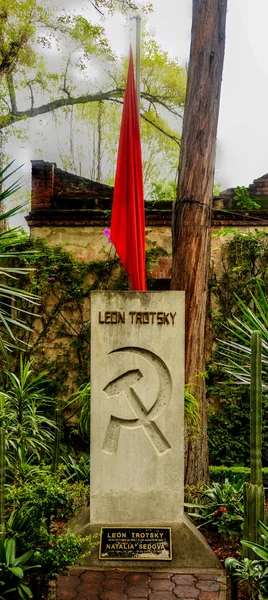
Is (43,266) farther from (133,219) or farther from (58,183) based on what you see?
(133,219)

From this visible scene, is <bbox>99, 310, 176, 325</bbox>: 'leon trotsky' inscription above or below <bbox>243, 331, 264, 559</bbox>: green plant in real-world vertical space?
above

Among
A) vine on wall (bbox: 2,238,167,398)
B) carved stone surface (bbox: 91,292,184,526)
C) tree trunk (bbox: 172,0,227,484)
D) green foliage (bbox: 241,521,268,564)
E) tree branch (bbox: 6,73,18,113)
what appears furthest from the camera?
tree branch (bbox: 6,73,18,113)

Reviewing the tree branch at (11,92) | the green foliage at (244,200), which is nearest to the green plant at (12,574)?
the green foliage at (244,200)

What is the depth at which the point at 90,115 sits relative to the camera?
58.9ft

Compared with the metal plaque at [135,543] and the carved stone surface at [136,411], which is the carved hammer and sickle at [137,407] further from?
the metal plaque at [135,543]

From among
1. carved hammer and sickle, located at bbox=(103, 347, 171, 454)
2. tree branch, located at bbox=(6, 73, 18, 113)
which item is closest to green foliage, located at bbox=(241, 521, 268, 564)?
carved hammer and sickle, located at bbox=(103, 347, 171, 454)

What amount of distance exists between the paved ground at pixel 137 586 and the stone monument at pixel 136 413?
0.34 meters

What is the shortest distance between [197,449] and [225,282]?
2932 mm

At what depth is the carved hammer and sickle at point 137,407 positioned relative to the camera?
4367 mm

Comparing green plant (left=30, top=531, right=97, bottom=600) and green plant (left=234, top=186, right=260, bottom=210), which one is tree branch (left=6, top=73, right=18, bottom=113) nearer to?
green plant (left=234, top=186, right=260, bottom=210)

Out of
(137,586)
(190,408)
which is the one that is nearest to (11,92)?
(190,408)

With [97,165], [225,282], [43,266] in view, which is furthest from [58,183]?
[97,165]

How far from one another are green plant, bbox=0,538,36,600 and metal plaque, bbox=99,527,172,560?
2.86 ft

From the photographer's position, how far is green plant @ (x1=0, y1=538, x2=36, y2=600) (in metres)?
3.27
